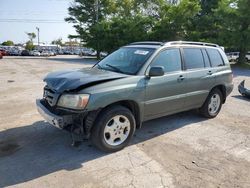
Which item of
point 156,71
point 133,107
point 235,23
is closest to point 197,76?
point 156,71

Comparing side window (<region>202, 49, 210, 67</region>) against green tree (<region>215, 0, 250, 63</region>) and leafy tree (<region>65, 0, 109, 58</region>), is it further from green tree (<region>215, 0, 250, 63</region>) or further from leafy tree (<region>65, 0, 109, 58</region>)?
leafy tree (<region>65, 0, 109, 58</region>)

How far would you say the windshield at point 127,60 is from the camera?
475cm

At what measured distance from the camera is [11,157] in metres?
4.13

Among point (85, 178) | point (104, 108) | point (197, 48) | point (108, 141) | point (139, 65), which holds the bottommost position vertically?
point (85, 178)

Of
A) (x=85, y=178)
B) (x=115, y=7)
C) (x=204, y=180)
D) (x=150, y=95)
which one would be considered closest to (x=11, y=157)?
(x=85, y=178)

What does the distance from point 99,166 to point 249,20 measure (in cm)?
2388

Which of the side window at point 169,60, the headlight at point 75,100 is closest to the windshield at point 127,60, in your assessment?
the side window at point 169,60

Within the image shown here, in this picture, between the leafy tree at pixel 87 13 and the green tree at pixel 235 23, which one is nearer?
the green tree at pixel 235 23

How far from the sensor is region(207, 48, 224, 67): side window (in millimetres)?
6184

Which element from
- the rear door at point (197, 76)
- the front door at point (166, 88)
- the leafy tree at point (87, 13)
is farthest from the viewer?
the leafy tree at point (87, 13)

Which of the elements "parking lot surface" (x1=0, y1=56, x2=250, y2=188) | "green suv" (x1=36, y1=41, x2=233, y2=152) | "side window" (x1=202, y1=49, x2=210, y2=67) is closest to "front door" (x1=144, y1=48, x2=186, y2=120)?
"green suv" (x1=36, y1=41, x2=233, y2=152)

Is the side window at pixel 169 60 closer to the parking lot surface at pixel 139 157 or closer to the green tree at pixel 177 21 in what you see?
the parking lot surface at pixel 139 157

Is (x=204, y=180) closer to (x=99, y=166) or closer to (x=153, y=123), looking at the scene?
(x=99, y=166)

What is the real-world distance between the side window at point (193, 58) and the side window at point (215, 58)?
411 millimetres
